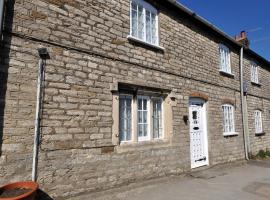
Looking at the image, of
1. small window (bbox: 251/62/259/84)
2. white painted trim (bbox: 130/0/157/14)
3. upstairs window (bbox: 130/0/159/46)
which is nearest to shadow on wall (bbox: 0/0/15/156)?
upstairs window (bbox: 130/0/159/46)

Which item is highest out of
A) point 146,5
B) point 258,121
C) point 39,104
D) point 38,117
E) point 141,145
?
point 146,5

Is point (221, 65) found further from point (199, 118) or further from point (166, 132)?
point (166, 132)

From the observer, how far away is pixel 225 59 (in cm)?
1094

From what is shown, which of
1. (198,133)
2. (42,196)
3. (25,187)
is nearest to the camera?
(25,187)

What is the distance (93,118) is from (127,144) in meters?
1.19

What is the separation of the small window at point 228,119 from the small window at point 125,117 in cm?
520

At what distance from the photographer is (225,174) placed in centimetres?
779

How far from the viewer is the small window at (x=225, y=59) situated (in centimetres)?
1059

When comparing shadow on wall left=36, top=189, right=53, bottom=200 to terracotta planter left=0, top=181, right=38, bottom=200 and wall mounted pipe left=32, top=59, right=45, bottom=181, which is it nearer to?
wall mounted pipe left=32, top=59, right=45, bottom=181

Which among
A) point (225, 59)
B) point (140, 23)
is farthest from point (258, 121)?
point (140, 23)

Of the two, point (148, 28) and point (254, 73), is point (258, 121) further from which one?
point (148, 28)

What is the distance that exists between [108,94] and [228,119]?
21.5ft

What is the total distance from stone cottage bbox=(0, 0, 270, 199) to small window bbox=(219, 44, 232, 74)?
92cm

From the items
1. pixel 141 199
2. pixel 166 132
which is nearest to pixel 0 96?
pixel 141 199
